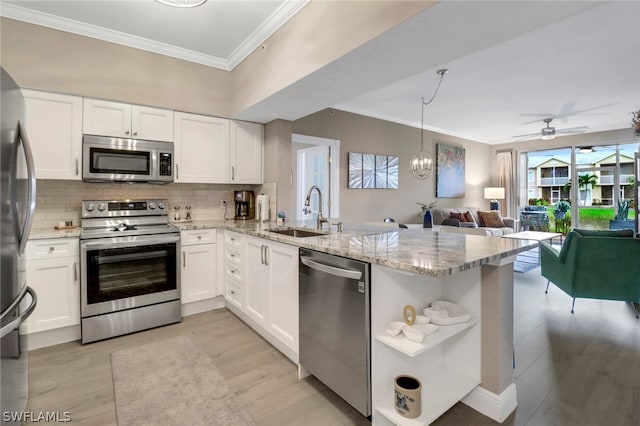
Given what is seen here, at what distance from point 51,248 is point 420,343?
2.82m

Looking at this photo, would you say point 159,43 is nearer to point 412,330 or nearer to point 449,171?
point 412,330

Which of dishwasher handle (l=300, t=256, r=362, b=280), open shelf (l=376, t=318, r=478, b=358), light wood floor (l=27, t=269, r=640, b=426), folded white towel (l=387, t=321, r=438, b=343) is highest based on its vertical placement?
dishwasher handle (l=300, t=256, r=362, b=280)

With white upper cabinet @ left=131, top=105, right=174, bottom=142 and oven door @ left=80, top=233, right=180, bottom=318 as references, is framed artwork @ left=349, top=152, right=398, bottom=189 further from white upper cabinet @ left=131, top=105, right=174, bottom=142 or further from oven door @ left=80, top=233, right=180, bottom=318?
oven door @ left=80, top=233, right=180, bottom=318

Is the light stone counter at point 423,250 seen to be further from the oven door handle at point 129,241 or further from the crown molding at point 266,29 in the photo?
the crown molding at point 266,29

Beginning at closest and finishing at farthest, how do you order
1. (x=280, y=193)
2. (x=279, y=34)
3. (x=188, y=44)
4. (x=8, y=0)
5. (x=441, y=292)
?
(x=441, y=292) < (x=8, y=0) < (x=279, y=34) < (x=188, y=44) < (x=280, y=193)

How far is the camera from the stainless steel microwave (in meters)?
2.79

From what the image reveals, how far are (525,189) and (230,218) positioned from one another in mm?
7839

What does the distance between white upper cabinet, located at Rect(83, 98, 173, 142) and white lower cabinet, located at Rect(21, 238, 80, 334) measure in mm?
→ 1079

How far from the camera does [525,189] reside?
26.6 feet

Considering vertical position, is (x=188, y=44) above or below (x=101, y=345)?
above

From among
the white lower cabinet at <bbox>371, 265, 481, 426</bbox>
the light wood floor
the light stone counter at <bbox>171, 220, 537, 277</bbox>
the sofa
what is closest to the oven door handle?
the light wood floor

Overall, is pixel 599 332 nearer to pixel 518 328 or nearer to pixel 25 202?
pixel 518 328

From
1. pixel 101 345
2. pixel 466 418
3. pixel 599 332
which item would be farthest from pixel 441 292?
pixel 101 345

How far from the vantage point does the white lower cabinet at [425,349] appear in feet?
5.01
